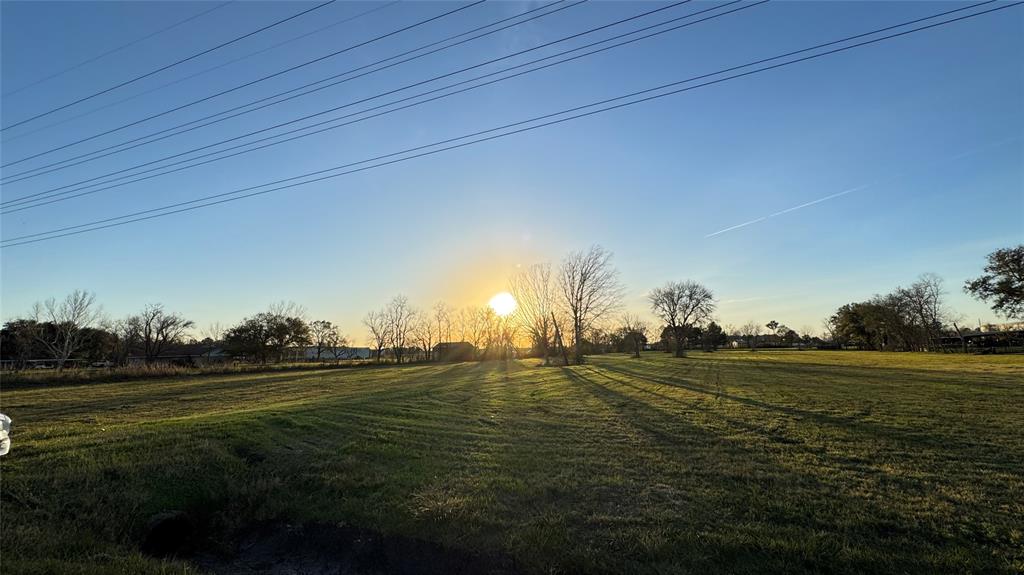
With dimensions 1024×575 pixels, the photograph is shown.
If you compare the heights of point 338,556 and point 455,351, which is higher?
point 455,351

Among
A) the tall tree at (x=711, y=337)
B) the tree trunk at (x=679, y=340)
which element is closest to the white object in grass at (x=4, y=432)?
the tree trunk at (x=679, y=340)

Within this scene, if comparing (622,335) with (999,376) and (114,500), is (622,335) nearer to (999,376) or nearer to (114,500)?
(999,376)

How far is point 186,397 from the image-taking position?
1859cm

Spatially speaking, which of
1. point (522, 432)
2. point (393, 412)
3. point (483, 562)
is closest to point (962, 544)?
point (483, 562)

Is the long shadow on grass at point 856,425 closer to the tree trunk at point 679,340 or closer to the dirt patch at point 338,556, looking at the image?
the dirt patch at point 338,556

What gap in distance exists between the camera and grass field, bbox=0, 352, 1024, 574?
4551 mm

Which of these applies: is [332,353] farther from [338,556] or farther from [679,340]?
[338,556]

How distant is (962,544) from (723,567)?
2611 millimetres

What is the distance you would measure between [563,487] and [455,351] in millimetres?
68173

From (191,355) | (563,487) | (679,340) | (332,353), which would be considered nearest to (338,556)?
(563,487)

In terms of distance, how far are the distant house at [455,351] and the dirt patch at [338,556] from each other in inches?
2588

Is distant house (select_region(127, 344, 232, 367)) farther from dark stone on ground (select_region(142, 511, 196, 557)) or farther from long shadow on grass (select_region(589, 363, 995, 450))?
long shadow on grass (select_region(589, 363, 995, 450))

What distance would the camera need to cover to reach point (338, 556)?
17.3 feet

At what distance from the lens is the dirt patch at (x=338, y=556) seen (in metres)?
4.82
